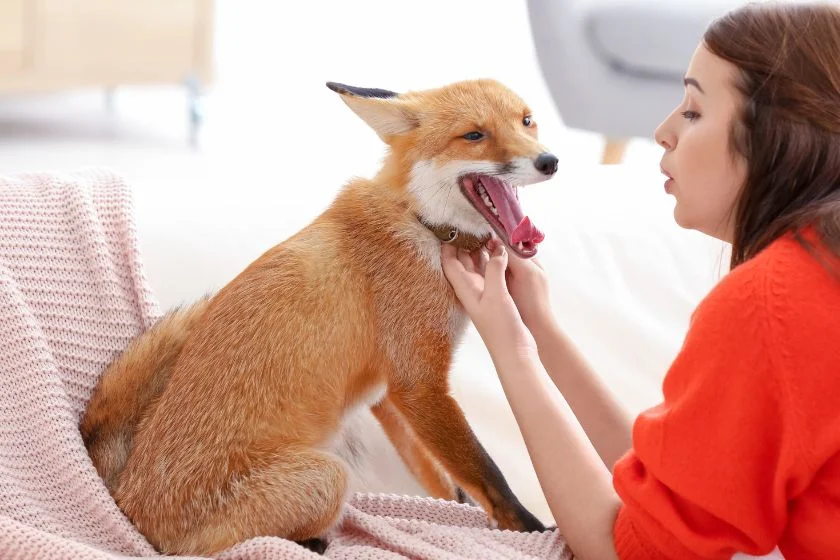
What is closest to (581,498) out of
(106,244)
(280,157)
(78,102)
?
(106,244)

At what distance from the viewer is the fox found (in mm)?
1231

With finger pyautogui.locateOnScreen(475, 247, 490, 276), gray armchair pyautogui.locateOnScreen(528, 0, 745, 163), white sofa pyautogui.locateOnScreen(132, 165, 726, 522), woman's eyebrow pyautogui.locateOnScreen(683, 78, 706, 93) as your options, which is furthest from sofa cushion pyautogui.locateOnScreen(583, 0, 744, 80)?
woman's eyebrow pyautogui.locateOnScreen(683, 78, 706, 93)

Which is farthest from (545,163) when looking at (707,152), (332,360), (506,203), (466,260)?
(332,360)

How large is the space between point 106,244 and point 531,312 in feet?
2.10

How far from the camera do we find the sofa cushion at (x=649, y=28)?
3.43m

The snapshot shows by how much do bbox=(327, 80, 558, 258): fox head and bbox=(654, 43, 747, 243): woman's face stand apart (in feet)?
0.86

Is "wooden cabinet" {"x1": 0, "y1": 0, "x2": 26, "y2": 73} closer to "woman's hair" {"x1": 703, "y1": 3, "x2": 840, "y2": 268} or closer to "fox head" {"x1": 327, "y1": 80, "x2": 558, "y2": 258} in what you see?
"fox head" {"x1": 327, "y1": 80, "x2": 558, "y2": 258}

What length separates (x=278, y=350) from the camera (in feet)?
4.23

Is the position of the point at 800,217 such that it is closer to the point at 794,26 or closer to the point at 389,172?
the point at 794,26

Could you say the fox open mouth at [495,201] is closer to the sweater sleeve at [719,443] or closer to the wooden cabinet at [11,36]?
the sweater sleeve at [719,443]

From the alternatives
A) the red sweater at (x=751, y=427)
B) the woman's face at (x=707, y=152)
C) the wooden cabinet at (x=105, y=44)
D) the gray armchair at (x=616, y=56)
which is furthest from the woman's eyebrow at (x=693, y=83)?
the wooden cabinet at (x=105, y=44)

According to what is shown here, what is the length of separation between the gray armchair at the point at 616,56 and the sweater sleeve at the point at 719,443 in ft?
8.51

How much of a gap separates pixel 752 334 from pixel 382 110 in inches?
26.2

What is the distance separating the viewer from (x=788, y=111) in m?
1.05
